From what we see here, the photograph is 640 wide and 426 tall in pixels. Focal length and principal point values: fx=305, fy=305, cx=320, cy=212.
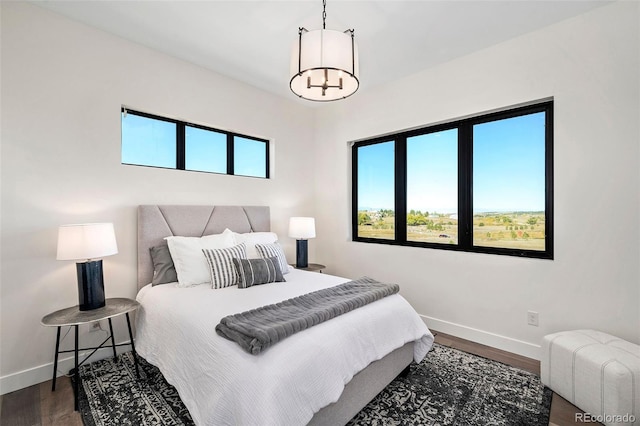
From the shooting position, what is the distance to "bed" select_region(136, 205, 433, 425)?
4.49 ft

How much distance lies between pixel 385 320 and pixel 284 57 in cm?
263

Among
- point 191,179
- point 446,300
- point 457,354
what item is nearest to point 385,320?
point 457,354

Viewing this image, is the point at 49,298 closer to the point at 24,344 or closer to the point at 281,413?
the point at 24,344

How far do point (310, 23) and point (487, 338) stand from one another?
3239mm

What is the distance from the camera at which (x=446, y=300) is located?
319 centimetres

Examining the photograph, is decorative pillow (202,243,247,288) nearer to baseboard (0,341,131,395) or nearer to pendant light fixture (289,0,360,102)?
baseboard (0,341,131,395)

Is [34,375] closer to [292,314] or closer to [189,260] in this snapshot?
[189,260]

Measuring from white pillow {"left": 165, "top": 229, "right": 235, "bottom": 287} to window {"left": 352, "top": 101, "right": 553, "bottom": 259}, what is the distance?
6.89ft

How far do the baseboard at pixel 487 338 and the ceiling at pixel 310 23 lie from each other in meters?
2.71

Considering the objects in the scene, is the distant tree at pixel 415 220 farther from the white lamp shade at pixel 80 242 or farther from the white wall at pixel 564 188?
the white lamp shade at pixel 80 242

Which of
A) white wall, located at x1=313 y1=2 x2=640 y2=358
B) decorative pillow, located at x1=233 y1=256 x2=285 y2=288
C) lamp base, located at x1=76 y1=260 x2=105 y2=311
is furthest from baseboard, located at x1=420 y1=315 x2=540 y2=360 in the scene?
lamp base, located at x1=76 y1=260 x2=105 y2=311

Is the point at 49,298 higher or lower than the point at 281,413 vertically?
higher

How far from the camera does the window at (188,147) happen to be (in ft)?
9.48

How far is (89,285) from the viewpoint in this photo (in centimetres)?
221
